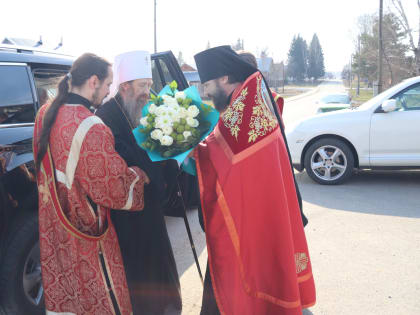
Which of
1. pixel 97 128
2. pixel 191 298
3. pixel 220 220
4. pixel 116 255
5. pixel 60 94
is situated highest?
pixel 60 94

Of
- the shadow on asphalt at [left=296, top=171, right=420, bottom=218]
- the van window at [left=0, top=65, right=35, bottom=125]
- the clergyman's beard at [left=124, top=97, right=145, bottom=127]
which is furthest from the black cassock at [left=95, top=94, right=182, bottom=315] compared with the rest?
the shadow on asphalt at [left=296, top=171, right=420, bottom=218]

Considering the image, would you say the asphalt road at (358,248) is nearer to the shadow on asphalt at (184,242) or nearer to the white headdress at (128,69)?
the shadow on asphalt at (184,242)

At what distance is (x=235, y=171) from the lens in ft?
7.80

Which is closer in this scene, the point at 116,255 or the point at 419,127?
the point at 116,255

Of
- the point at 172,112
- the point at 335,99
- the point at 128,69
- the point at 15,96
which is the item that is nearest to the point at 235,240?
the point at 172,112

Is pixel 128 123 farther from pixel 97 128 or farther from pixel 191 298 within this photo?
pixel 191 298

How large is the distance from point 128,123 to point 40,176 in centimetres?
77

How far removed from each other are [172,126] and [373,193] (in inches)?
193

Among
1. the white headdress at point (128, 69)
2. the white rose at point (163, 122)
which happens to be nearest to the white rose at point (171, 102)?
the white rose at point (163, 122)

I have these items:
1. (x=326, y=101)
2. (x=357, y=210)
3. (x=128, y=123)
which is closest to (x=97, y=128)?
(x=128, y=123)

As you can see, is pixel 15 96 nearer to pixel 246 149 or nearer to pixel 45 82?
pixel 45 82

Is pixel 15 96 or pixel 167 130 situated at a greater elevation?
pixel 15 96

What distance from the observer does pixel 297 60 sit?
11712 cm

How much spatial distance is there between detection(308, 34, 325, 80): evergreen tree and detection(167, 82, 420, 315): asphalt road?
121 metres
